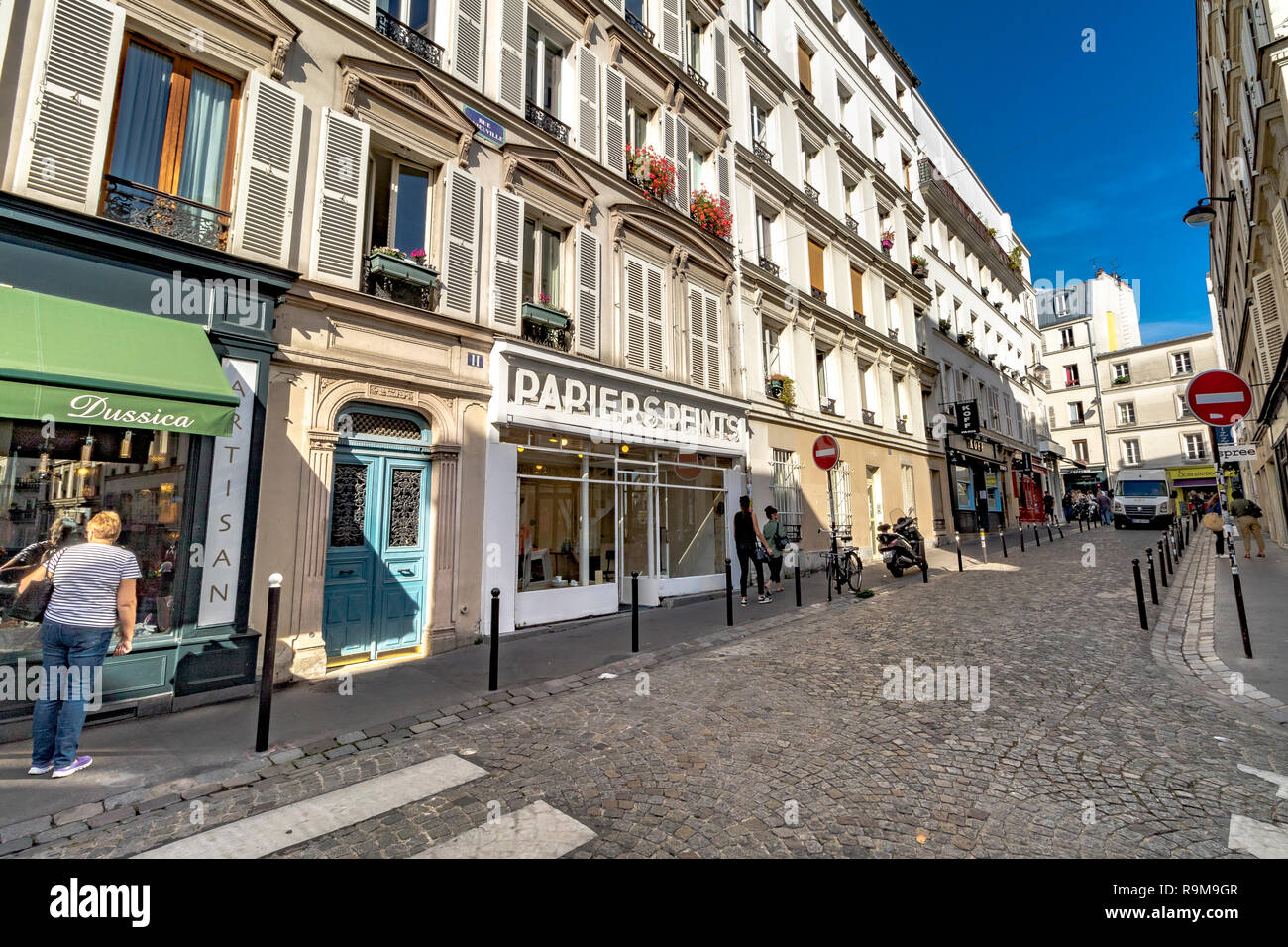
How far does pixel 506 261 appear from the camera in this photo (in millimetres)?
8625

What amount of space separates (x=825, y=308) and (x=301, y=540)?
48.2 ft

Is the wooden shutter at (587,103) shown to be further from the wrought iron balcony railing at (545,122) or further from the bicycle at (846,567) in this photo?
the bicycle at (846,567)

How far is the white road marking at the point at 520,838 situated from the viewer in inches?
106

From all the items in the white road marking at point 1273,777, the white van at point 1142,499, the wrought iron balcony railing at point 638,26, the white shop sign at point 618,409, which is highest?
the wrought iron balcony railing at point 638,26

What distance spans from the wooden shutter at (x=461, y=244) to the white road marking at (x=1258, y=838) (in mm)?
8440

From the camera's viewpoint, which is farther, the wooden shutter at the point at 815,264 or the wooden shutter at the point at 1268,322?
the wooden shutter at the point at 815,264

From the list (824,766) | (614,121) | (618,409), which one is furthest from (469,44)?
(824,766)

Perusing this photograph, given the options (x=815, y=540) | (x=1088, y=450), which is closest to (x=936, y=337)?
(x=815, y=540)

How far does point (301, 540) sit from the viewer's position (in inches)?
244

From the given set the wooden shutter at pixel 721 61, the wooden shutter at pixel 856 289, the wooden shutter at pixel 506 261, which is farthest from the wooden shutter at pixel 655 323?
the wooden shutter at pixel 856 289

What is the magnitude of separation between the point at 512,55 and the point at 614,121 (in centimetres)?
242

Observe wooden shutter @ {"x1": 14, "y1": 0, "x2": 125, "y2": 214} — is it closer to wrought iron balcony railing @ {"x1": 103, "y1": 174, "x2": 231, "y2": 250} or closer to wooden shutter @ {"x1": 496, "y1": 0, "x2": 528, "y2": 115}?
wrought iron balcony railing @ {"x1": 103, "y1": 174, "x2": 231, "y2": 250}

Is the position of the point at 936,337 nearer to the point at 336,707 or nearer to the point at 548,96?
the point at 548,96

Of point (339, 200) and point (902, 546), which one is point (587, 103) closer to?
point (339, 200)
